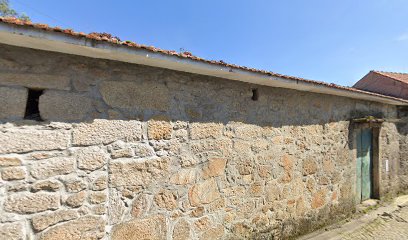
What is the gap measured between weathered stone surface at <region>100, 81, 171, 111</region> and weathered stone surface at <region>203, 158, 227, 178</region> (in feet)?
2.76

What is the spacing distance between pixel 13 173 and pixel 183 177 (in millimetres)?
1527

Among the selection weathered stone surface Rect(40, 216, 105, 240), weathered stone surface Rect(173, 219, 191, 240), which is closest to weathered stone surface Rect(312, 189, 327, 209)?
weathered stone surface Rect(173, 219, 191, 240)

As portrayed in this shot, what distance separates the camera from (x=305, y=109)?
4520mm

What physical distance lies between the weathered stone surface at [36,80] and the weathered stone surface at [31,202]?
2.78 feet

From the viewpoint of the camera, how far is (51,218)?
2.20 meters

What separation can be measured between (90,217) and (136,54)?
4.77ft

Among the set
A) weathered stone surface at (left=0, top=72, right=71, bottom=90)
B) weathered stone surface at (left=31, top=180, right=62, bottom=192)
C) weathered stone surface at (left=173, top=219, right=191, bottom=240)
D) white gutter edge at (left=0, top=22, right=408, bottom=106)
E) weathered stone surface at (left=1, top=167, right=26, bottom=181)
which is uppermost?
white gutter edge at (left=0, top=22, right=408, bottom=106)

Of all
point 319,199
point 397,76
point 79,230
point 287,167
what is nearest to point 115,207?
point 79,230

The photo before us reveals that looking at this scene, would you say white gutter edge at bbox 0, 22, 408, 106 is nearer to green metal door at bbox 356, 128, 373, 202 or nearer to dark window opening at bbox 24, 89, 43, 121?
dark window opening at bbox 24, 89, 43, 121

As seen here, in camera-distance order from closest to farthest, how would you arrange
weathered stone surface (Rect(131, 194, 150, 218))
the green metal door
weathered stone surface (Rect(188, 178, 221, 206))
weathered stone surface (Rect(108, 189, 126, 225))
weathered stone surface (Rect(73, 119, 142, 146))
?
weathered stone surface (Rect(73, 119, 142, 146))
weathered stone surface (Rect(108, 189, 126, 225))
weathered stone surface (Rect(131, 194, 150, 218))
weathered stone surface (Rect(188, 178, 221, 206))
the green metal door

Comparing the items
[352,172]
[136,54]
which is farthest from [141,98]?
[352,172]

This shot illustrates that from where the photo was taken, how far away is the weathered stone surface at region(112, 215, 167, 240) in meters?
2.55

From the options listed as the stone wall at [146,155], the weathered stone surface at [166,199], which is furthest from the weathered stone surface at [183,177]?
the weathered stone surface at [166,199]

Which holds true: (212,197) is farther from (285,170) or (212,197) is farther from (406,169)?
(406,169)
